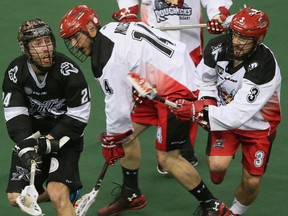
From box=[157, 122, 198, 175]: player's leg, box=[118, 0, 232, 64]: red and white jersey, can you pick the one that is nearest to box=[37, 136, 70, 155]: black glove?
box=[157, 122, 198, 175]: player's leg

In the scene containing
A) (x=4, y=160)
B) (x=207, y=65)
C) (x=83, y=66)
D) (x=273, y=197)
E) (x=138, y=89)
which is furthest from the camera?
(x=83, y=66)

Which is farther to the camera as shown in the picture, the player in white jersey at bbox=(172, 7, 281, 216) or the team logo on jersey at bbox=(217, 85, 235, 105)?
the team logo on jersey at bbox=(217, 85, 235, 105)

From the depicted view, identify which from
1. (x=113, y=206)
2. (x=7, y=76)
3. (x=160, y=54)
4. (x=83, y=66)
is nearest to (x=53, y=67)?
(x=7, y=76)

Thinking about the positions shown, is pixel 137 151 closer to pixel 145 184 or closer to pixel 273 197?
pixel 145 184

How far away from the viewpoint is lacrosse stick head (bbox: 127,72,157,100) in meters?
6.02

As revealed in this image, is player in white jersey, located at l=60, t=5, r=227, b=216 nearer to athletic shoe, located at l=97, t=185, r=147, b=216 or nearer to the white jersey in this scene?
the white jersey

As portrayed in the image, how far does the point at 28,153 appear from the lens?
236 inches

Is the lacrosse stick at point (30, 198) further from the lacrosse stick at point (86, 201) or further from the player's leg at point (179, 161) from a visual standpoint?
the player's leg at point (179, 161)

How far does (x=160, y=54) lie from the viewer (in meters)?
6.32

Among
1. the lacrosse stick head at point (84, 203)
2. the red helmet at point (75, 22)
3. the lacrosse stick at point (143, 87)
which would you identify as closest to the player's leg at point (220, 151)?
the lacrosse stick at point (143, 87)

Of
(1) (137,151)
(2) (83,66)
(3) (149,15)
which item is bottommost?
(2) (83,66)

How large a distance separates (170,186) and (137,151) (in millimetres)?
540

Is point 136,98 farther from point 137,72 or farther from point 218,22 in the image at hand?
point 218,22

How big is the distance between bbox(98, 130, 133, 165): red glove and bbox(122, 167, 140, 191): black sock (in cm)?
35
